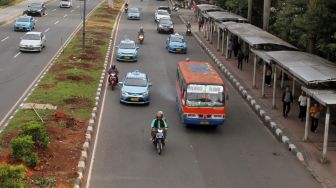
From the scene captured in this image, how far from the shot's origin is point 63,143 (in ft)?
68.7

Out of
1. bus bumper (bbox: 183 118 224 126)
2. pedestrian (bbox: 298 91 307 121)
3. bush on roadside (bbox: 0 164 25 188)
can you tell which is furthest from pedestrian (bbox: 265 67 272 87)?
bush on roadside (bbox: 0 164 25 188)

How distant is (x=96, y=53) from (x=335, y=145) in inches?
1004

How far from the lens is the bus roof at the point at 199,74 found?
24.8 m

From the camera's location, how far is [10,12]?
75.4 meters

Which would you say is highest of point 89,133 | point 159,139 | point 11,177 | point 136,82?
point 11,177

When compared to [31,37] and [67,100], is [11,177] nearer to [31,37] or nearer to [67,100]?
[67,100]

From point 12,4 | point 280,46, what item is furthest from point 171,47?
point 12,4

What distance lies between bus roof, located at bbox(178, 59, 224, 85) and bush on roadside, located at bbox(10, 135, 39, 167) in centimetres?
867

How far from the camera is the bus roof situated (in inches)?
974

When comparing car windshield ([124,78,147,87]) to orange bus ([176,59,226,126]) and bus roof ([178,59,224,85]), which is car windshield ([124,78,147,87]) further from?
orange bus ([176,59,226,126])

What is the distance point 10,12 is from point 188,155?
60.0 meters

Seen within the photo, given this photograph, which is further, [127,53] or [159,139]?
[127,53]

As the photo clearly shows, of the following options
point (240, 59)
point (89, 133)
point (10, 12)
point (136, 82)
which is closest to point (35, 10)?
point (10, 12)

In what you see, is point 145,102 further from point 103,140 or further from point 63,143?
point 63,143
